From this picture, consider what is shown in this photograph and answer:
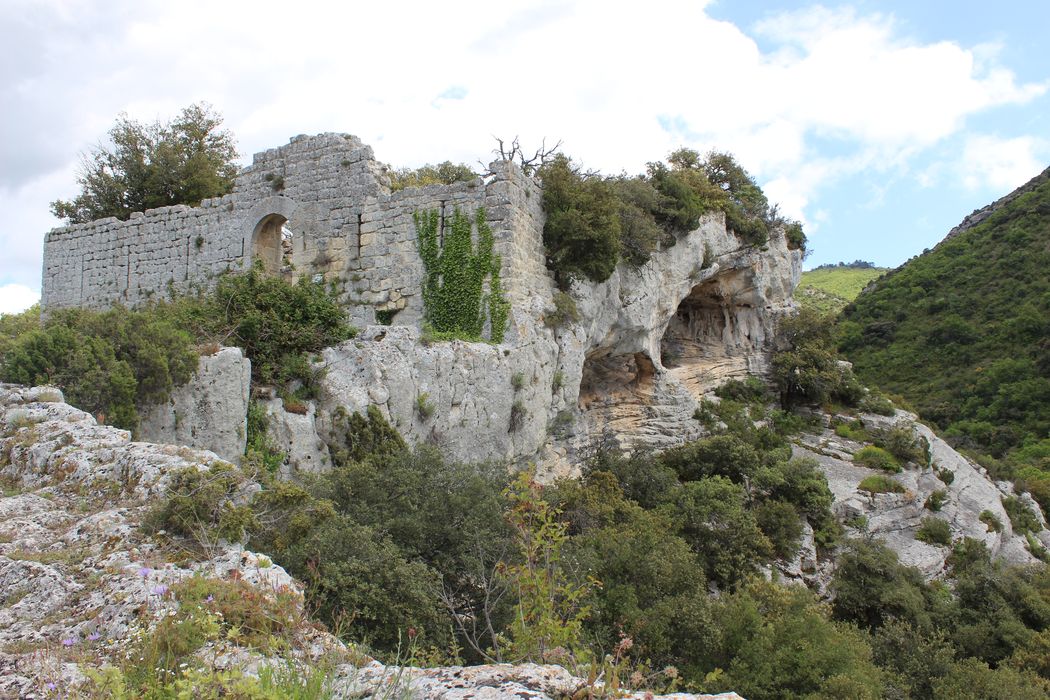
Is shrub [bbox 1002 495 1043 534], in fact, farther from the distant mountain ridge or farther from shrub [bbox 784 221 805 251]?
the distant mountain ridge

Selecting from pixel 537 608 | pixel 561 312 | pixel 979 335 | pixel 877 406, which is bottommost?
pixel 537 608

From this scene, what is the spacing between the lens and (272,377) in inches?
479

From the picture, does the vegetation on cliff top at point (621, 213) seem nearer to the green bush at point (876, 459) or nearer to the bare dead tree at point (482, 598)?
the green bush at point (876, 459)

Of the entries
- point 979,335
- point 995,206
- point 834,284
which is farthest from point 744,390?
point 834,284

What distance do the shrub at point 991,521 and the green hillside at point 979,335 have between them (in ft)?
22.0

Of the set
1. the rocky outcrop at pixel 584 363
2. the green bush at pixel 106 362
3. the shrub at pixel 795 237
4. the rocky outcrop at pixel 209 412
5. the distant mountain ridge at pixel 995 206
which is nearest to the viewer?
the green bush at pixel 106 362

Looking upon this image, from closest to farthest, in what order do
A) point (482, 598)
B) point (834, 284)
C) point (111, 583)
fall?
1. point (111, 583)
2. point (482, 598)
3. point (834, 284)

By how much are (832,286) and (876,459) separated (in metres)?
53.9

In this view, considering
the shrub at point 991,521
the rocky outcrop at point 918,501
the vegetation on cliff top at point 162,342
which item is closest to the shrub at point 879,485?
the rocky outcrop at point 918,501

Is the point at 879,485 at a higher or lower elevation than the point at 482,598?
higher

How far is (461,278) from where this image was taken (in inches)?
595

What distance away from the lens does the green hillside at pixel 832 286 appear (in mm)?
63062

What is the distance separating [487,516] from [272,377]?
452 cm

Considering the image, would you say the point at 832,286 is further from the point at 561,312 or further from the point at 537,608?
the point at 537,608
